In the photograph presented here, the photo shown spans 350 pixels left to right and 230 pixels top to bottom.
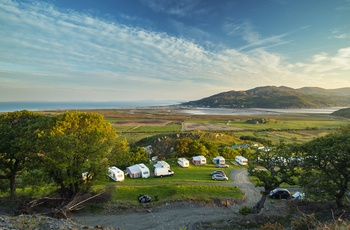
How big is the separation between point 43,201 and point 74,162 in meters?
4.53

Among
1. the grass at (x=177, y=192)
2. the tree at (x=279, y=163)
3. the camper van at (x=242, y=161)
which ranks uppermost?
the tree at (x=279, y=163)

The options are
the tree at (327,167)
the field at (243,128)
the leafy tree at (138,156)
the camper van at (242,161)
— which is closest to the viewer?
the tree at (327,167)

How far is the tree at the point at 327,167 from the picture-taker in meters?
16.2

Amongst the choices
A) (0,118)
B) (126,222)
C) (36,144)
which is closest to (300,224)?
(126,222)

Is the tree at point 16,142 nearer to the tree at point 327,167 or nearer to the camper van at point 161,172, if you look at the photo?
the camper van at point 161,172

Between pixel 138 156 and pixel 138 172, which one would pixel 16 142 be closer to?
pixel 138 172

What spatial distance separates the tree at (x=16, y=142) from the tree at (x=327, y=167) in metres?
24.0

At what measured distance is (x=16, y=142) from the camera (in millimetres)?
19984

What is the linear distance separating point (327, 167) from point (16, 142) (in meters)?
27.6

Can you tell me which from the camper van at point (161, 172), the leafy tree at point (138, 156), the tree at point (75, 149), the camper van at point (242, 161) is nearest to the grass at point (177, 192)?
the tree at point (75, 149)

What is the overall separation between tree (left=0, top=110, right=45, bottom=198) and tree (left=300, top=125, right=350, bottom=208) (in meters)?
24.0

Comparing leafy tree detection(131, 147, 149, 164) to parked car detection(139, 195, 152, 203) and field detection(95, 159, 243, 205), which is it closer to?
field detection(95, 159, 243, 205)

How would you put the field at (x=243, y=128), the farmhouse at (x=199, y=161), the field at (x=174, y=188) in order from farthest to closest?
the field at (x=243, y=128) < the farmhouse at (x=199, y=161) < the field at (x=174, y=188)

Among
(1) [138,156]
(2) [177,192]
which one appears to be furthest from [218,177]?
(1) [138,156]
